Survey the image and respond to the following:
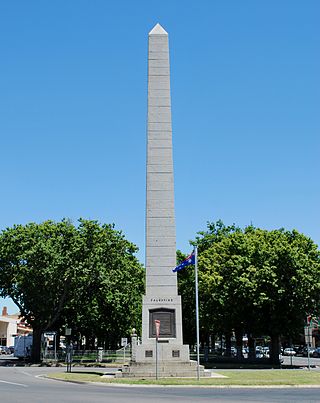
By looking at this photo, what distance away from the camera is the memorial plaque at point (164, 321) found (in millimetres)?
27875

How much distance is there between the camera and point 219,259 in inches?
1922

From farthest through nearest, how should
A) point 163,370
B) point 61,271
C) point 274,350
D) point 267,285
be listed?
point 61,271, point 274,350, point 267,285, point 163,370

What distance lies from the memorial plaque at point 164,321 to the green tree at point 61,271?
717 inches

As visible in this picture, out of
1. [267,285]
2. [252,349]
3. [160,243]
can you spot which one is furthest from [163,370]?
[252,349]

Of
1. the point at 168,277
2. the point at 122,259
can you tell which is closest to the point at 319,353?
the point at 122,259

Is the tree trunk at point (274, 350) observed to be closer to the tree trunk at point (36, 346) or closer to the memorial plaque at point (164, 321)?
the memorial plaque at point (164, 321)

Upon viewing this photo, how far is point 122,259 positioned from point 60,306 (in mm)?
8403

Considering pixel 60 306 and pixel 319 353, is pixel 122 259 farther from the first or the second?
pixel 319 353

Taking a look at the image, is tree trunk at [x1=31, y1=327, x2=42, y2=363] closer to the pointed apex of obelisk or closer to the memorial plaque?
the memorial plaque

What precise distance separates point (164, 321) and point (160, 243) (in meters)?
4.33

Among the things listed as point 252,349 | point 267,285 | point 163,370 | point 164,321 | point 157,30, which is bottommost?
point 163,370

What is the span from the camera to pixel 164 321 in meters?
28.0

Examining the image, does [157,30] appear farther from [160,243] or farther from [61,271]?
[61,271]

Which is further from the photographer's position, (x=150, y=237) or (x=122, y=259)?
(x=122, y=259)
